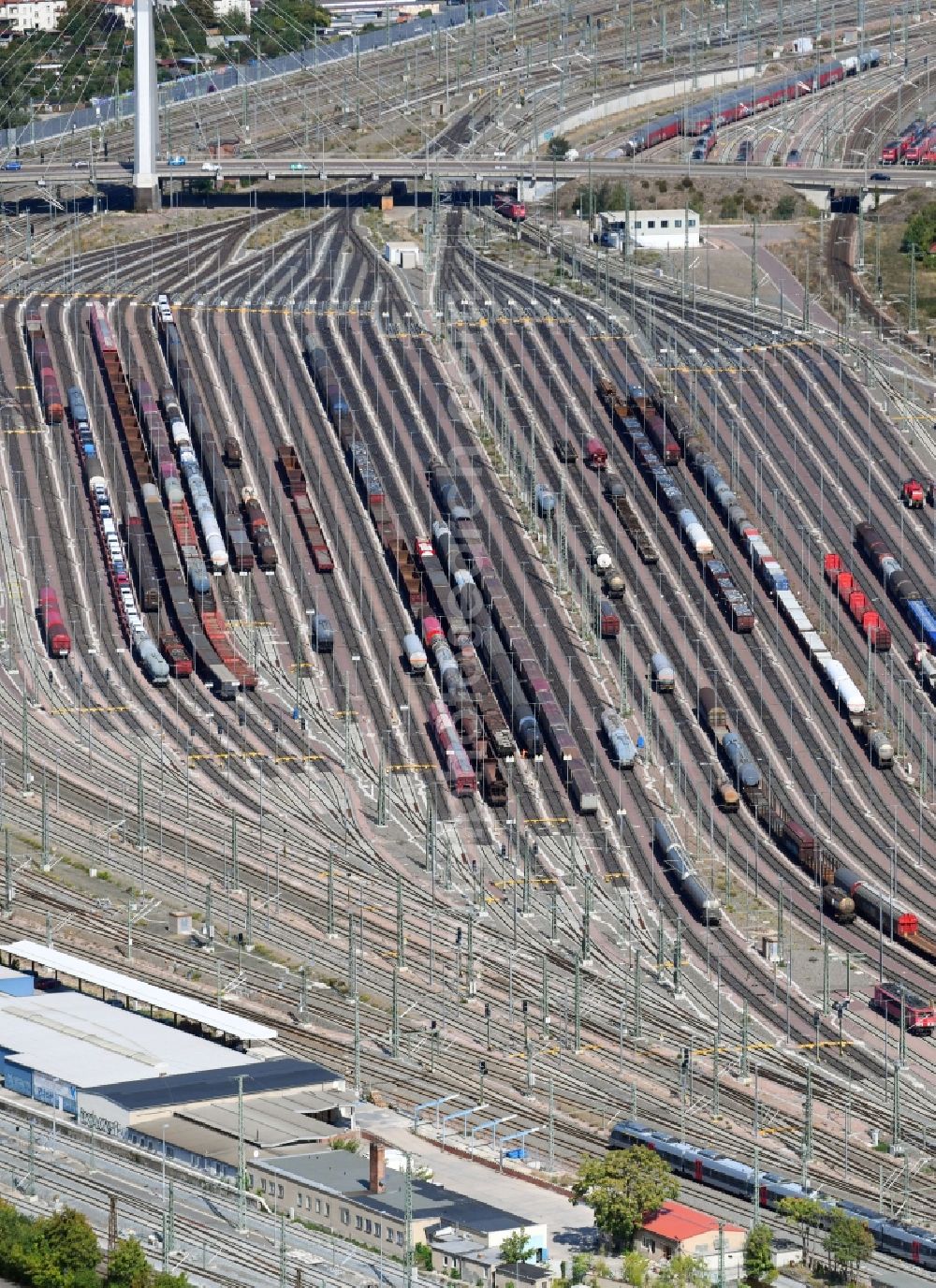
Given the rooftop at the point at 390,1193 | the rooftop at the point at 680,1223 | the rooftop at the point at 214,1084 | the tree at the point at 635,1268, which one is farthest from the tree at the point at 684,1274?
the rooftop at the point at 214,1084

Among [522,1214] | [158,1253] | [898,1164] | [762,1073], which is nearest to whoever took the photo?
[158,1253]

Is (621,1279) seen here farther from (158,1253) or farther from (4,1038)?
(4,1038)

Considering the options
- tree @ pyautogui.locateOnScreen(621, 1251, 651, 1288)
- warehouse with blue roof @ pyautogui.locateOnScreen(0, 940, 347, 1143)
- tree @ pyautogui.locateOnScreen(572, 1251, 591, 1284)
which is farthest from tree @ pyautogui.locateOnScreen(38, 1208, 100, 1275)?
tree @ pyautogui.locateOnScreen(621, 1251, 651, 1288)

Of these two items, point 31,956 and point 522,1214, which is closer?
point 522,1214

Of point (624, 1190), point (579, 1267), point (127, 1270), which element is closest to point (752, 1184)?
point (624, 1190)

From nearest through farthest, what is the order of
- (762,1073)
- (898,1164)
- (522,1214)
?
(522,1214) < (898,1164) < (762,1073)

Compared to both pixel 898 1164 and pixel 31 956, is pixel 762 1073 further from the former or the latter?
pixel 31 956

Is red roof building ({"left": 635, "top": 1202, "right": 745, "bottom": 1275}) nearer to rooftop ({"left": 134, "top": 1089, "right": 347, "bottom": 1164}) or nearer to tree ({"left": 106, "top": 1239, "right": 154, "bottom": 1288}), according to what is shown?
rooftop ({"left": 134, "top": 1089, "right": 347, "bottom": 1164})

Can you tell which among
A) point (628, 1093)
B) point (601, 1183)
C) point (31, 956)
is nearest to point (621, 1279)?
point (601, 1183)
